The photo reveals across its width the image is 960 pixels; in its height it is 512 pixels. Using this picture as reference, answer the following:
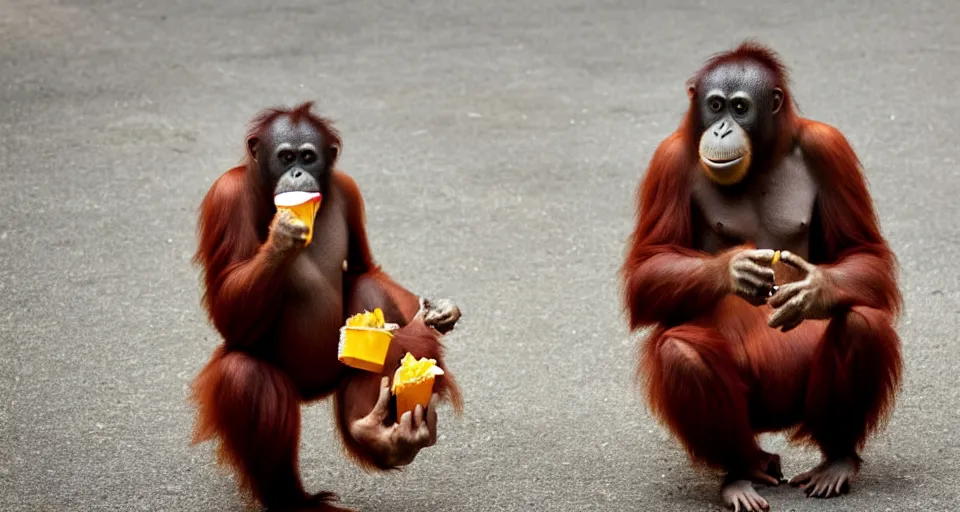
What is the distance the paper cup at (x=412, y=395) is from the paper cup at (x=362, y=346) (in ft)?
0.33

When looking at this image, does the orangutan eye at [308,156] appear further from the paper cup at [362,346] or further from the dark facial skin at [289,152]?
the paper cup at [362,346]

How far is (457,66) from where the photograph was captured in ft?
27.7

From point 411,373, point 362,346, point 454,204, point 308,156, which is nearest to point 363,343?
point 362,346

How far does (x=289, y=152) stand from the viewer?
12.6 feet

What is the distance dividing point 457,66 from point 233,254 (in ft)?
15.7

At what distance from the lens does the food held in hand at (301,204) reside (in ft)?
12.0

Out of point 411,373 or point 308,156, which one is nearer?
point 411,373

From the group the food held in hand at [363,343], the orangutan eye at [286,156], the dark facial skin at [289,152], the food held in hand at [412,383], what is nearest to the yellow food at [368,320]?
the food held in hand at [363,343]

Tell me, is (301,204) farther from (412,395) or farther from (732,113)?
(732,113)

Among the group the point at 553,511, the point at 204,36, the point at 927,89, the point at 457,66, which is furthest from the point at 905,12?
the point at 553,511

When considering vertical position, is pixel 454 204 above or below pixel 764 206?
below

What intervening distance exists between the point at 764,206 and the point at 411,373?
3.95 ft

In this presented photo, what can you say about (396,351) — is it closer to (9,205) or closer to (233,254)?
(233,254)

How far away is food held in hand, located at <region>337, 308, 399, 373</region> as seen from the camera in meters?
3.74
